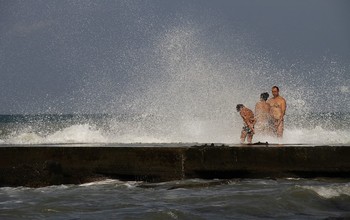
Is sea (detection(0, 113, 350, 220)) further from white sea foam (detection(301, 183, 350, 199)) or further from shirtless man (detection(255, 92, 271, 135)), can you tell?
shirtless man (detection(255, 92, 271, 135))

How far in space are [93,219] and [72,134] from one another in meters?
18.8

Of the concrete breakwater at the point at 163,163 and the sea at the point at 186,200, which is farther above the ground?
the concrete breakwater at the point at 163,163

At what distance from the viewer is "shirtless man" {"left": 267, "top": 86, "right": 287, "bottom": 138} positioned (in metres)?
11.8

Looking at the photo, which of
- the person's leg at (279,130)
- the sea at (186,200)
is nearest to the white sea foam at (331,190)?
the sea at (186,200)

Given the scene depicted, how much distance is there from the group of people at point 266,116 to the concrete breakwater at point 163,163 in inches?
154

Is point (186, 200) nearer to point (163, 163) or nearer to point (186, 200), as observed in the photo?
point (186, 200)

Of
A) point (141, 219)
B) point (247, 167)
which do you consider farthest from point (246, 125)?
point (141, 219)

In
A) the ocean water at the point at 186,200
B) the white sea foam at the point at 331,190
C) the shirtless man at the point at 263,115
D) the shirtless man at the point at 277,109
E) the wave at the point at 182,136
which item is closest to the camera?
the ocean water at the point at 186,200

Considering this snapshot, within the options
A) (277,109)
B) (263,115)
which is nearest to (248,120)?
(263,115)

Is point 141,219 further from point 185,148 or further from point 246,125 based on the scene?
point 246,125

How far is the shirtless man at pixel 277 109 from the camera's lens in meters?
11.8

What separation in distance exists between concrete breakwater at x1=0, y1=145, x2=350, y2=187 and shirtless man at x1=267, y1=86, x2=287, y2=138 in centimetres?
398

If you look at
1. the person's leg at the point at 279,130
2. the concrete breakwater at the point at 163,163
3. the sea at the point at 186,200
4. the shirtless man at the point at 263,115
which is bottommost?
the sea at the point at 186,200

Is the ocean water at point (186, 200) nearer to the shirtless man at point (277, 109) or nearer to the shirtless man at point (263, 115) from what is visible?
the shirtless man at point (277, 109)
